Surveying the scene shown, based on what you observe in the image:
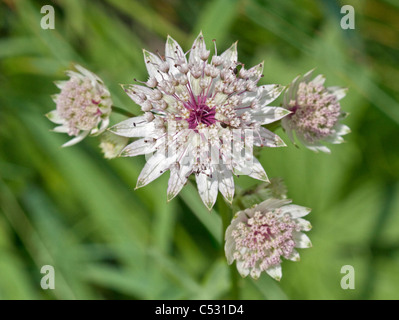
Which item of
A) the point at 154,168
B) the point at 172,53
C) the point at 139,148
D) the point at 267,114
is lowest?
the point at 154,168

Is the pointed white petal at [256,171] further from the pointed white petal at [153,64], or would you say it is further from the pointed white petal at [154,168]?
the pointed white petal at [153,64]

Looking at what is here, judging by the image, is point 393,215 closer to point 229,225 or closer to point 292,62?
point 292,62

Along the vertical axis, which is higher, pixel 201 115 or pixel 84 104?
pixel 84 104

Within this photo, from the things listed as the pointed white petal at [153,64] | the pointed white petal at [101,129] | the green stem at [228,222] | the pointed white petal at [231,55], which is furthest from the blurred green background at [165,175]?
the pointed white petal at [231,55]

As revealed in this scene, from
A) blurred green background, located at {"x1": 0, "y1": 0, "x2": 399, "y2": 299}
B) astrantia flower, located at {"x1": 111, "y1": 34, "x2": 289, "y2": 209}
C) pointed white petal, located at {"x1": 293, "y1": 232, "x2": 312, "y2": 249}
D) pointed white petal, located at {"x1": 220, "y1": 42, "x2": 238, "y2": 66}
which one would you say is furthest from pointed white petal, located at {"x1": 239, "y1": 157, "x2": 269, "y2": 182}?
blurred green background, located at {"x1": 0, "y1": 0, "x2": 399, "y2": 299}

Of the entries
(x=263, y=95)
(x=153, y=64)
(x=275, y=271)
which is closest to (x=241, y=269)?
(x=275, y=271)

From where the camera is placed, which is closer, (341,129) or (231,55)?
(231,55)

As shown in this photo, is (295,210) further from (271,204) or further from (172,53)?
(172,53)
